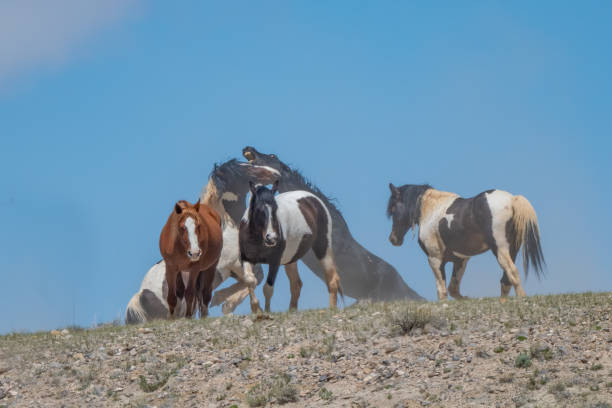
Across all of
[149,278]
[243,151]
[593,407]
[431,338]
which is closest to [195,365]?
[431,338]

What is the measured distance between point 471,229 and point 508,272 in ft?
4.66

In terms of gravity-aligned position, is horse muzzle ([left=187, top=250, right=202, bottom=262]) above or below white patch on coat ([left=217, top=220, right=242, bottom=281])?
below

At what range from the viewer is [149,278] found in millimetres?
21109

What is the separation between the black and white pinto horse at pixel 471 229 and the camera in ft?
62.9

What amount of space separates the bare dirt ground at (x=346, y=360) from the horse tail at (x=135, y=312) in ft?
18.8

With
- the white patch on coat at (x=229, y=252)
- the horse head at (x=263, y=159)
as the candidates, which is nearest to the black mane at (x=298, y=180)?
the horse head at (x=263, y=159)

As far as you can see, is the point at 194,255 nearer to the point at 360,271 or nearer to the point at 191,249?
the point at 191,249

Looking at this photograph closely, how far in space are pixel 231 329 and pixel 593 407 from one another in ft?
20.3

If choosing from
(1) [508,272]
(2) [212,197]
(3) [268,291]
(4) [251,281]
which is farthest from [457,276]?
(4) [251,281]

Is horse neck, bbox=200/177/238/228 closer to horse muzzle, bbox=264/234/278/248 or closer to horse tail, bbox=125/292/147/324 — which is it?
horse tail, bbox=125/292/147/324

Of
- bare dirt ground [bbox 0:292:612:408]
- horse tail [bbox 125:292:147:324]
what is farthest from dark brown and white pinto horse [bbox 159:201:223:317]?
horse tail [bbox 125:292:147:324]

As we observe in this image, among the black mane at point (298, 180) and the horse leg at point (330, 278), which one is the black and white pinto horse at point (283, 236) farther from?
the black mane at point (298, 180)

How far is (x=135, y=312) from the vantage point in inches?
814

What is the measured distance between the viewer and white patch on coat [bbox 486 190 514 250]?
19.2 metres
